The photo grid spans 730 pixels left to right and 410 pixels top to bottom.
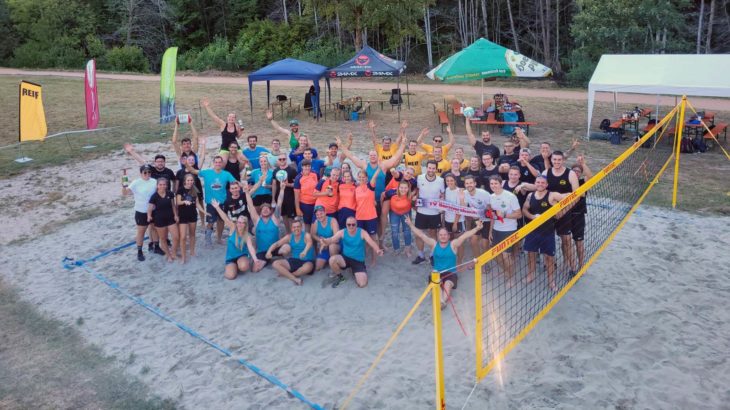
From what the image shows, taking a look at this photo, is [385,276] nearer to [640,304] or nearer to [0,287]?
[640,304]

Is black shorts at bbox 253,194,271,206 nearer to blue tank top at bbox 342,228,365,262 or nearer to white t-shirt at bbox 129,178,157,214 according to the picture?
white t-shirt at bbox 129,178,157,214

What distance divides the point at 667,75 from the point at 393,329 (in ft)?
37.1

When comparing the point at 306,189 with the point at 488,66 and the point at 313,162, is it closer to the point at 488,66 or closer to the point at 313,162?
the point at 313,162

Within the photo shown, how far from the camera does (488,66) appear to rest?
51.0ft

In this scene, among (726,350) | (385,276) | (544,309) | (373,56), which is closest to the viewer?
(726,350)

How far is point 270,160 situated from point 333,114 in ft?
37.2

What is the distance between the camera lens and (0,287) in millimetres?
7598

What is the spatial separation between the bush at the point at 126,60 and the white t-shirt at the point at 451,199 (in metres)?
30.9

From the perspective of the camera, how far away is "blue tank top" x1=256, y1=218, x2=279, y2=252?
293 inches

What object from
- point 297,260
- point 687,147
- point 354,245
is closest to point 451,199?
point 354,245

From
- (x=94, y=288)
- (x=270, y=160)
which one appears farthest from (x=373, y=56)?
(x=94, y=288)

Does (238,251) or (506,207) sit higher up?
(506,207)

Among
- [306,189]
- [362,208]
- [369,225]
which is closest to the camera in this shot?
[362,208]

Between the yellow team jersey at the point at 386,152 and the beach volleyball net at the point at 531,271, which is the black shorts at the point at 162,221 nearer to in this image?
the yellow team jersey at the point at 386,152
